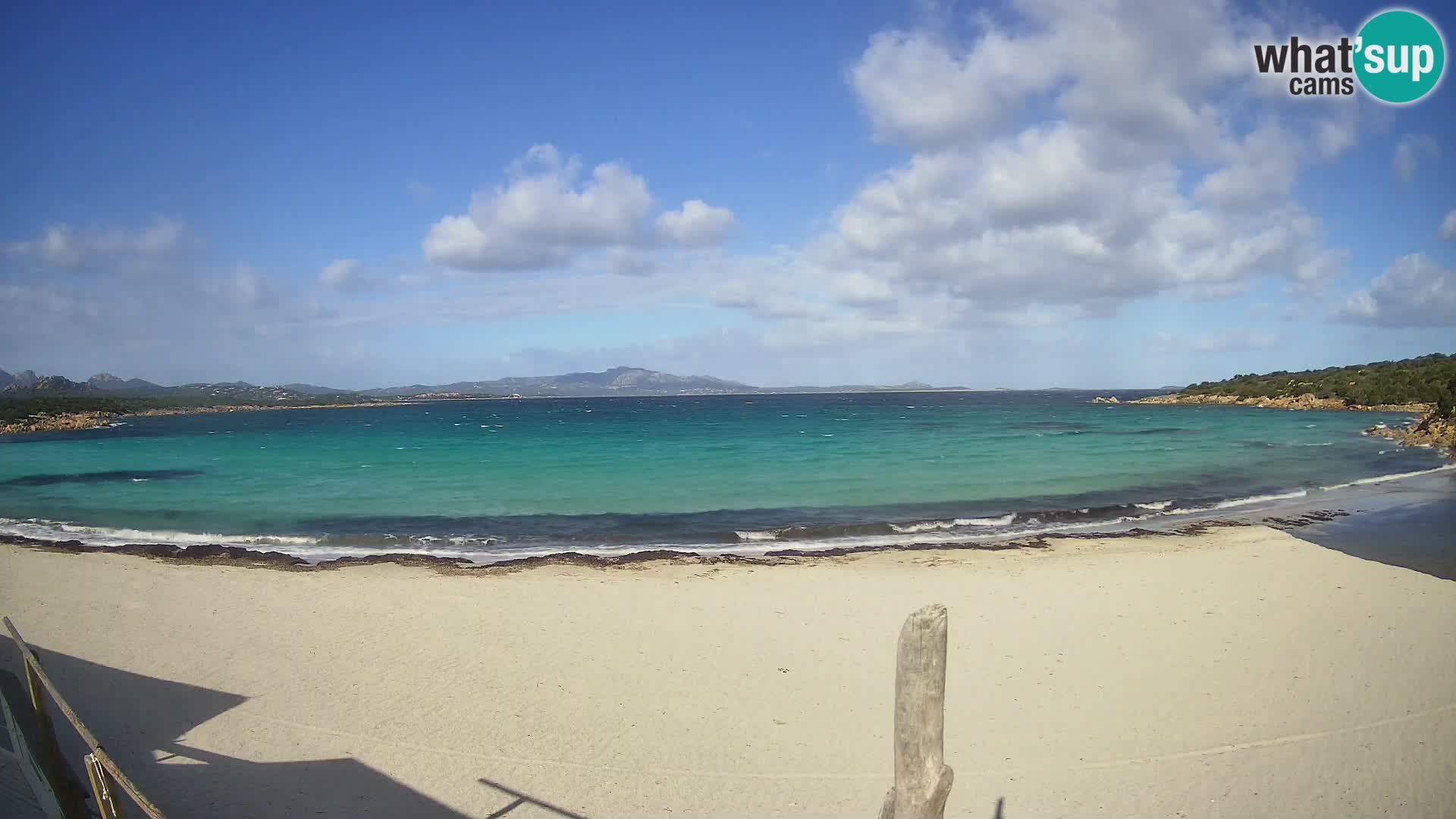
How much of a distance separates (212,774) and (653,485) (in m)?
19.4

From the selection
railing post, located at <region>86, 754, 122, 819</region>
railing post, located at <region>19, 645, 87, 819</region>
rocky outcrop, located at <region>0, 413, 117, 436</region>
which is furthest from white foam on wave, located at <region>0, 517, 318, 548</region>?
rocky outcrop, located at <region>0, 413, 117, 436</region>

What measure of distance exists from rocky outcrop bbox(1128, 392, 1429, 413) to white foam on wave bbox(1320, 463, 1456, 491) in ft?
99.2

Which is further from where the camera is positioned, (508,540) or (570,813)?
(508,540)

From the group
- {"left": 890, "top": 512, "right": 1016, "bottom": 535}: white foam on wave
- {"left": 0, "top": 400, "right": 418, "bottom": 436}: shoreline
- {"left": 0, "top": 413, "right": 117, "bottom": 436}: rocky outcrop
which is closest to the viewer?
{"left": 890, "top": 512, "right": 1016, "bottom": 535}: white foam on wave

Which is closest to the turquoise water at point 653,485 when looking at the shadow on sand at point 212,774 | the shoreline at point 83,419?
the shadow on sand at point 212,774

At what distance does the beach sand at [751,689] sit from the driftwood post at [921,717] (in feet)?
9.54

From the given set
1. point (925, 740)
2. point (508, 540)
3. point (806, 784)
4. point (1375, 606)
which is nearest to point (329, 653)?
point (806, 784)

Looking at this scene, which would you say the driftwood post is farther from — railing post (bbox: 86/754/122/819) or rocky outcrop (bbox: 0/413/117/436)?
rocky outcrop (bbox: 0/413/117/436)

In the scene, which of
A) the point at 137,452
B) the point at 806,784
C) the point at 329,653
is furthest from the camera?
the point at 137,452

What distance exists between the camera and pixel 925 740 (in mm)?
3482

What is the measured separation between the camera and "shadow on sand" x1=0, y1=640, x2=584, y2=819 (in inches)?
240

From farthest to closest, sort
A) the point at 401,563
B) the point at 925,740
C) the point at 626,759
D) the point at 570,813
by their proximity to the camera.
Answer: the point at 401,563, the point at 626,759, the point at 570,813, the point at 925,740

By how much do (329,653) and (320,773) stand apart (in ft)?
10.8

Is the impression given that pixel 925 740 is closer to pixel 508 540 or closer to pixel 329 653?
pixel 329 653
